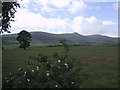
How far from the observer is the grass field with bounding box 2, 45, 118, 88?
6.35 m

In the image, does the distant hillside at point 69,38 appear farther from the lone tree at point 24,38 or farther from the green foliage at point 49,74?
the green foliage at point 49,74

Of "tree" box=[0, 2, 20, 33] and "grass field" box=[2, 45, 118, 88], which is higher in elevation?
"tree" box=[0, 2, 20, 33]

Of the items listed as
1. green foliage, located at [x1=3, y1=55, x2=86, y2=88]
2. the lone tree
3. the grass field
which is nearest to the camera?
green foliage, located at [x1=3, y1=55, x2=86, y2=88]

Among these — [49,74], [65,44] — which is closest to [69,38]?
[65,44]

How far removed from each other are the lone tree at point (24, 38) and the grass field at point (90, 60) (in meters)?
0.14

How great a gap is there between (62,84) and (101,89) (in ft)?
3.98

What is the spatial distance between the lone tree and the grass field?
135mm

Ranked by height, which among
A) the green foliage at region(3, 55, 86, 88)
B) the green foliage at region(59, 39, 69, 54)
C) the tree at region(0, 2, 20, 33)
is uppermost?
the tree at region(0, 2, 20, 33)

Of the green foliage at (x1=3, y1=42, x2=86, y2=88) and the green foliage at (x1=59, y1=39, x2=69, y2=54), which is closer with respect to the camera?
the green foliage at (x1=3, y1=42, x2=86, y2=88)

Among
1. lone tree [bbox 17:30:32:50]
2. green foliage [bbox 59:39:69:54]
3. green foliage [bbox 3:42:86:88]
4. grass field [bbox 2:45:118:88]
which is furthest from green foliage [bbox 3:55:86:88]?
lone tree [bbox 17:30:32:50]

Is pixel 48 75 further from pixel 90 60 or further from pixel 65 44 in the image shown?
pixel 90 60

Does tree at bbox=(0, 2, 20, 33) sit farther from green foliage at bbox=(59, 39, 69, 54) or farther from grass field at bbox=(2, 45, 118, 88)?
green foliage at bbox=(59, 39, 69, 54)

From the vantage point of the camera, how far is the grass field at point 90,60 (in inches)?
250

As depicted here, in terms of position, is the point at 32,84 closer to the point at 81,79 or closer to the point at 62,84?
the point at 62,84
